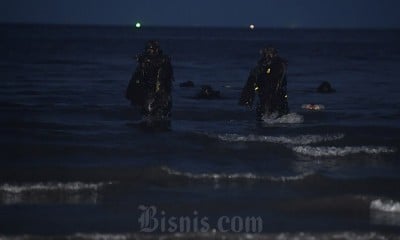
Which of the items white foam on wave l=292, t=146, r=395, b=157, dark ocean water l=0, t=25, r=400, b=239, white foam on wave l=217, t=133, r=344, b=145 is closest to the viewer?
dark ocean water l=0, t=25, r=400, b=239

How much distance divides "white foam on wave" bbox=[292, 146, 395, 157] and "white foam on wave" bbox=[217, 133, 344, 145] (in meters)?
0.95

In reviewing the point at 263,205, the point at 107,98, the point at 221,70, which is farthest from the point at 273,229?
the point at 221,70

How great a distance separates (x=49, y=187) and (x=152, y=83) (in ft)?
23.7

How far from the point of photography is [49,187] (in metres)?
13.6

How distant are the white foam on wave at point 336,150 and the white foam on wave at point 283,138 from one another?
0.95 m

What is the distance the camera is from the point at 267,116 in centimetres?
2130

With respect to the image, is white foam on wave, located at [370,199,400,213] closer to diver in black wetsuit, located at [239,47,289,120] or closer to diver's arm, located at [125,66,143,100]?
diver in black wetsuit, located at [239,47,289,120]

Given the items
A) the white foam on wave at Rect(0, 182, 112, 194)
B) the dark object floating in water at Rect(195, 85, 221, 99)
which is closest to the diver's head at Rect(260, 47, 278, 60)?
the white foam on wave at Rect(0, 182, 112, 194)

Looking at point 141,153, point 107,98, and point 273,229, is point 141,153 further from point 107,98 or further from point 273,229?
point 107,98

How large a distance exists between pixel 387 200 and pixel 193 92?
18796 millimetres

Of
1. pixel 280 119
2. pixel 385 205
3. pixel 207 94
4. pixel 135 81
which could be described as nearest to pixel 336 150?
pixel 280 119

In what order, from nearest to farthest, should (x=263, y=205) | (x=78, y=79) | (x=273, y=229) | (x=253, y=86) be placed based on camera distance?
(x=273, y=229), (x=263, y=205), (x=253, y=86), (x=78, y=79)

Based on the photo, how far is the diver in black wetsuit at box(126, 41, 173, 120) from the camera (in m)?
20.0

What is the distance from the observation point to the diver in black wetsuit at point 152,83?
65.7 ft
